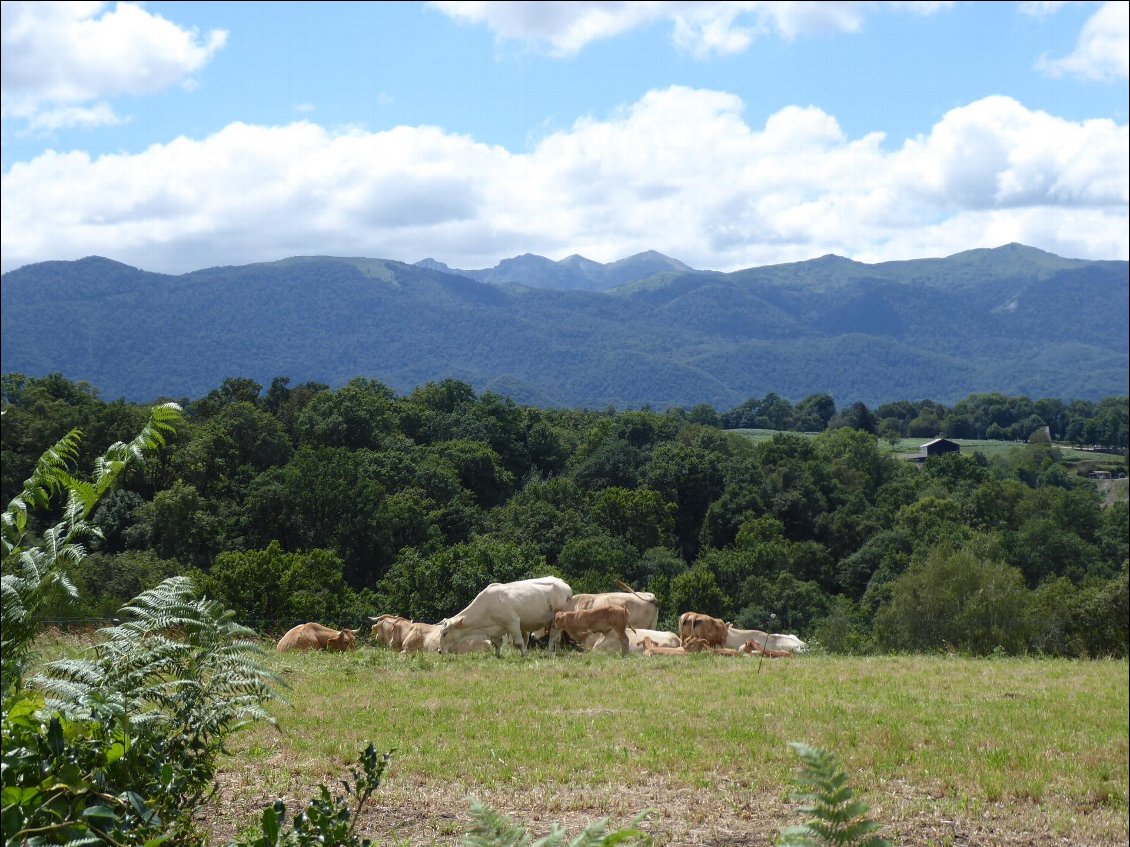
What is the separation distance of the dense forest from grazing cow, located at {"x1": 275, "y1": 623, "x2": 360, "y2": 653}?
14.3 feet

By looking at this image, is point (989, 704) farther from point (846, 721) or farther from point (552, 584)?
point (552, 584)

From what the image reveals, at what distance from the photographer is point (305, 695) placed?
11633 millimetres

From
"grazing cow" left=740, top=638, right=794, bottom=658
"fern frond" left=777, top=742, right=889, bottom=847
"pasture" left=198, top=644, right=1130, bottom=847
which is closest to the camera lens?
"fern frond" left=777, top=742, right=889, bottom=847

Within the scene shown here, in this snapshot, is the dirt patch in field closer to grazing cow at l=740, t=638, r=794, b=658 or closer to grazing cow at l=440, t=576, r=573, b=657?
grazing cow at l=740, t=638, r=794, b=658

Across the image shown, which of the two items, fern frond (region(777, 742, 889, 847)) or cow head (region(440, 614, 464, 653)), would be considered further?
cow head (region(440, 614, 464, 653))

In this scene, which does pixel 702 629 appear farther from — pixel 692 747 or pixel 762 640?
pixel 692 747

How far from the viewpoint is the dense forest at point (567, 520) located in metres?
27.8

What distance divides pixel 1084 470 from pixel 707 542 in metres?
52.4

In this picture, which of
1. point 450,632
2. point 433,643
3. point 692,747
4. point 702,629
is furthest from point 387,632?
point 692,747

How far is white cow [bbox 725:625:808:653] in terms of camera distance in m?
20.3

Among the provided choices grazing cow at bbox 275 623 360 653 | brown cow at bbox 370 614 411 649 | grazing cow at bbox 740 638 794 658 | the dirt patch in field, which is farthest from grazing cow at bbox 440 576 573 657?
the dirt patch in field

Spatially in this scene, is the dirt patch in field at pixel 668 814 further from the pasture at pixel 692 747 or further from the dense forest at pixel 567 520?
the dense forest at pixel 567 520

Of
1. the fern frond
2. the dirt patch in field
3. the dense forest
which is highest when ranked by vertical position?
the fern frond

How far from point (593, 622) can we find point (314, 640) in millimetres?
4522
